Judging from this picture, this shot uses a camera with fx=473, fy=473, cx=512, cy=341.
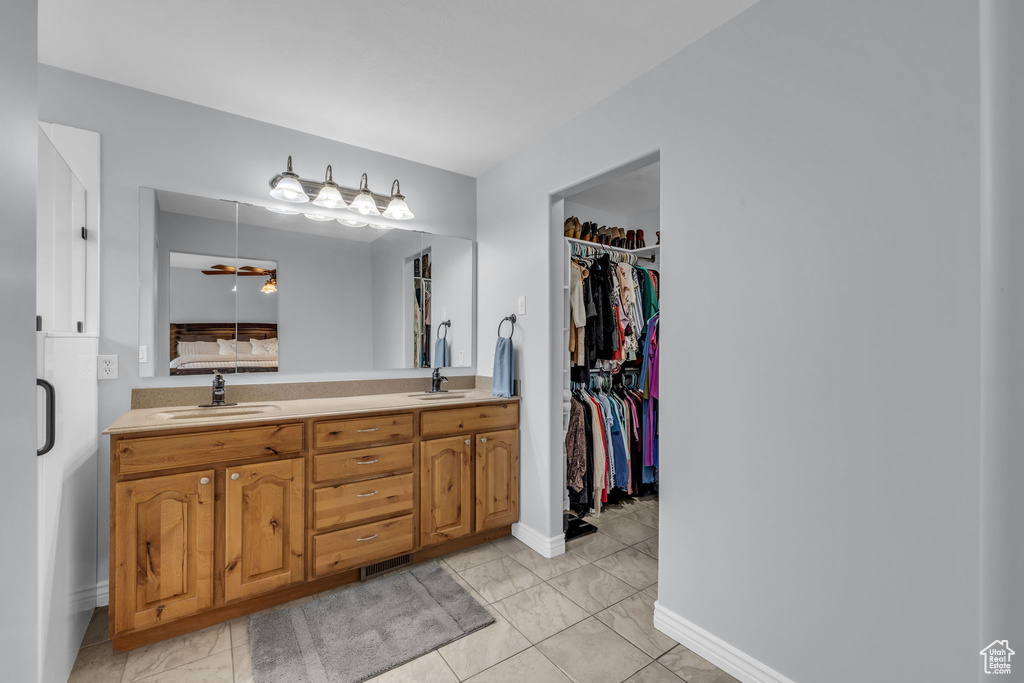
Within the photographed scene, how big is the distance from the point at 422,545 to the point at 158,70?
2.55 meters

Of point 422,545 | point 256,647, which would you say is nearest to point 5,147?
point 256,647

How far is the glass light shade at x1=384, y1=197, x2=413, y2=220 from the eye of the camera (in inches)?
111

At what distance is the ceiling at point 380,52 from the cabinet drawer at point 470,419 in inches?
62.1

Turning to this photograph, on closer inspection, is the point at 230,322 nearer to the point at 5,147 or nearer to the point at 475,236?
the point at 475,236

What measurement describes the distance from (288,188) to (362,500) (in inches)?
64.7

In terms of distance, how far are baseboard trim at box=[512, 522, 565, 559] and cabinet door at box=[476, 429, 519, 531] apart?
0.10m

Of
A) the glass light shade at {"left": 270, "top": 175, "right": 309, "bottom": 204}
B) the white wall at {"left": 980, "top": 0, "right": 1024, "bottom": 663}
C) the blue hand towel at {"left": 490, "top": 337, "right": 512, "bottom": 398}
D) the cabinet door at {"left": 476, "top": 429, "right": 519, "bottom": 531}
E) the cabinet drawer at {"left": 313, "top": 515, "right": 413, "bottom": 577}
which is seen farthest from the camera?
the blue hand towel at {"left": 490, "top": 337, "right": 512, "bottom": 398}

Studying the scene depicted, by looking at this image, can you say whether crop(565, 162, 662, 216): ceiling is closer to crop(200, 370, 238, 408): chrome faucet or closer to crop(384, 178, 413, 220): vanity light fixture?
crop(384, 178, 413, 220): vanity light fixture

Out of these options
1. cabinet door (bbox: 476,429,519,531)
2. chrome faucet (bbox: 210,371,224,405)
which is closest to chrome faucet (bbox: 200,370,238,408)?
chrome faucet (bbox: 210,371,224,405)

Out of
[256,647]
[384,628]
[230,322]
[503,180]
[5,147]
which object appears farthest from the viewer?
[503,180]

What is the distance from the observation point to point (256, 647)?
6.08 feet

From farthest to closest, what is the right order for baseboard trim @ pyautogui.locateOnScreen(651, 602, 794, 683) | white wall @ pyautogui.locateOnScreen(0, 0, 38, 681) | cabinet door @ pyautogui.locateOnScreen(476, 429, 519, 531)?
cabinet door @ pyautogui.locateOnScreen(476, 429, 519, 531) → baseboard trim @ pyautogui.locateOnScreen(651, 602, 794, 683) → white wall @ pyautogui.locateOnScreen(0, 0, 38, 681)

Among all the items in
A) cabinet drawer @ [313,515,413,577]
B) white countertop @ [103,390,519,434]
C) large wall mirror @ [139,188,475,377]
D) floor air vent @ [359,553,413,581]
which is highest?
large wall mirror @ [139,188,475,377]

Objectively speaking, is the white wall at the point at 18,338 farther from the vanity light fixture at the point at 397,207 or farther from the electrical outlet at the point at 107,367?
the vanity light fixture at the point at 397,207
